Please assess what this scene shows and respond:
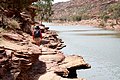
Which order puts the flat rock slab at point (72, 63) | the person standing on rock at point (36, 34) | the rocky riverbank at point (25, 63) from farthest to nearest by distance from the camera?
the person standing on rock at point (36, 34), the flat rock slab at point (72, 63), the rocky riverbank at point (25, 63)

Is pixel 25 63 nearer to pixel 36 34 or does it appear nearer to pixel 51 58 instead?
pixel 51 58

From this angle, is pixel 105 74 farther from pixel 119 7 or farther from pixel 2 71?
pixel 119 7

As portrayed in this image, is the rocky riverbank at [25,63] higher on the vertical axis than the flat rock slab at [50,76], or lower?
higher

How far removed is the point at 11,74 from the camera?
19.9 m

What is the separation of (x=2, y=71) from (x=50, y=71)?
264 inches

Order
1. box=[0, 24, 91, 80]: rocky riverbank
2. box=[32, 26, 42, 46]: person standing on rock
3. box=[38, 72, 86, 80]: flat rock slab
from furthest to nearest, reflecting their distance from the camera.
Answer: box=[32, 26, 42, 46]: person standing on rock
box=[38, 72, 86, 80]: flat rock slab
box=[0, 24, 91, 80]: rocky riverbank

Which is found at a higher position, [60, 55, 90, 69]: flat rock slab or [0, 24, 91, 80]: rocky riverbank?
[0, 24, 91, 80]: rocky riverbank

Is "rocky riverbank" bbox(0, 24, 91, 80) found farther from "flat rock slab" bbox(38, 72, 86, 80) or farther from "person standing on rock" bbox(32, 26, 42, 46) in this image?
"person standing on rock" bbox(32, 26, 42, 46)

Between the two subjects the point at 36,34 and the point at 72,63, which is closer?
the point at 72,63

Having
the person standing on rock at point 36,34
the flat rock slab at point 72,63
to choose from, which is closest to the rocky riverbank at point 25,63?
the flat rock slab at point 72,63

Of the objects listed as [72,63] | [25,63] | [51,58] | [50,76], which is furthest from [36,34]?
[25,63]

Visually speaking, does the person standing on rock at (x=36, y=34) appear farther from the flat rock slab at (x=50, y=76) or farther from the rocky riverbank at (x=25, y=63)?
the flat rock slab at (x=50, y=76)

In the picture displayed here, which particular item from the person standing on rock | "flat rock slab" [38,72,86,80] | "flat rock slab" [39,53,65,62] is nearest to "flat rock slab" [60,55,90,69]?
"flat rock slab" [39,53,65,62]

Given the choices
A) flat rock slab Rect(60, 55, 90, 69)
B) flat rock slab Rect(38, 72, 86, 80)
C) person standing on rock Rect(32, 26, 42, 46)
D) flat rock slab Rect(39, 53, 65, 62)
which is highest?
person standing on rock Rect(32, 26, 42, 46)
